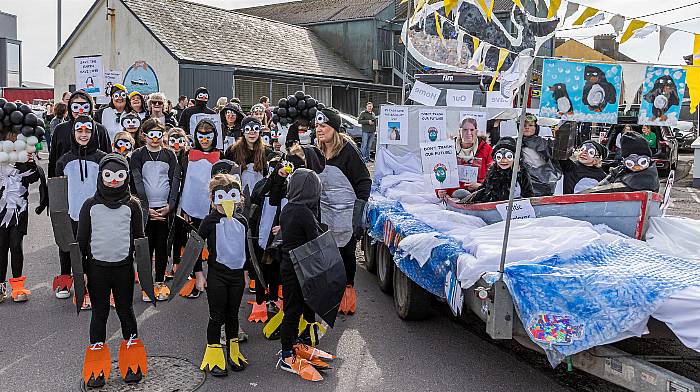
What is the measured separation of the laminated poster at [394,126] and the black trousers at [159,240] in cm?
314

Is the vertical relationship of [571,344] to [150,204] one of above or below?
below

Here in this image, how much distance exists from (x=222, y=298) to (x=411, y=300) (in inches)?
68.2

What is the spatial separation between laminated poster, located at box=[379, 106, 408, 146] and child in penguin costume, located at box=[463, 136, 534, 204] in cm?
242

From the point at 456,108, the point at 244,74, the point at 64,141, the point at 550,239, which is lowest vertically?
the point at 550,239

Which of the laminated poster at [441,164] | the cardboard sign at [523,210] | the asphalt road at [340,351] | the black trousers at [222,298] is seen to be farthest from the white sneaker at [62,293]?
the cardboard sign at [523,210]

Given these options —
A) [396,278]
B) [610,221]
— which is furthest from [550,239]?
[396,278]

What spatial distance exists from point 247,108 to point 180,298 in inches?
719

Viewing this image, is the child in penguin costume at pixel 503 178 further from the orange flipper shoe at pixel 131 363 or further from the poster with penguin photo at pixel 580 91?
the orange flipper shoe at pixel 131 363

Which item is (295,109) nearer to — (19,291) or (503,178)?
(503,178)

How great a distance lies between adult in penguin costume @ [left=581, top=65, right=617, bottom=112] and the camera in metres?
4.03

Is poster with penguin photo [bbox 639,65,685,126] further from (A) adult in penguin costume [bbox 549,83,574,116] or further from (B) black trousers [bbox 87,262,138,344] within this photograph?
(B) black trousers [bbox 87,262,138,344]

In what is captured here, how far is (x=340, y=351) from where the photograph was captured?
5.10 meters

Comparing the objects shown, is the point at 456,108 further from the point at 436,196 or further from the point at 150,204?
the point at 150,204

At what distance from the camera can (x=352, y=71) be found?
3180 centimetres
